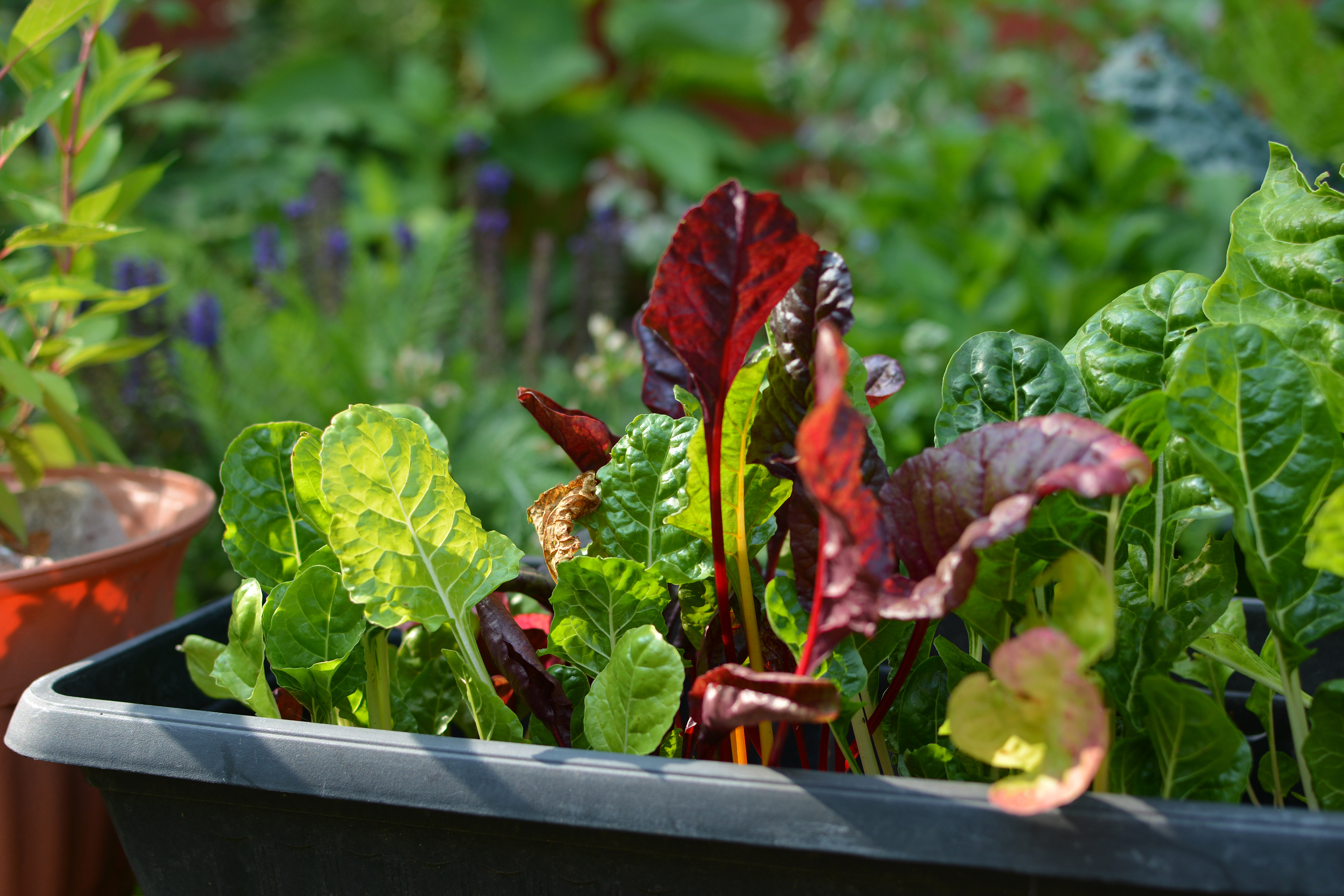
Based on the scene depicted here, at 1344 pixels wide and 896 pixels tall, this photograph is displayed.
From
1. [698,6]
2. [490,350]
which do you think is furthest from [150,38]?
[490,350]

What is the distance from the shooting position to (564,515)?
1.81 ft

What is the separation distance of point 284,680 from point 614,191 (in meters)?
2.36

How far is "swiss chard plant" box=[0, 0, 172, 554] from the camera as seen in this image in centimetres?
67

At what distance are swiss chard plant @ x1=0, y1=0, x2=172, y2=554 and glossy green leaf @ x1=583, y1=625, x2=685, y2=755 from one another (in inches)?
18.9

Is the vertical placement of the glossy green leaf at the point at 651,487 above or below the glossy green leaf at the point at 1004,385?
below

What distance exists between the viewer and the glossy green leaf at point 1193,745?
0.40 metres

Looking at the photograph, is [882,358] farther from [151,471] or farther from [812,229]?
[812,229]

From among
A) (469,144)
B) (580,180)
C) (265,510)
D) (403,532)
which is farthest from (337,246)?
(580,180)

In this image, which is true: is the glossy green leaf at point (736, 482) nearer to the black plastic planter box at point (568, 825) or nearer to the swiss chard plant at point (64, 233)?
the black plastic planter box at point (568, 825)

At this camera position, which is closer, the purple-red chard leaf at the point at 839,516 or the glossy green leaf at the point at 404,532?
the purple-red chard leaf at the point at 839,516

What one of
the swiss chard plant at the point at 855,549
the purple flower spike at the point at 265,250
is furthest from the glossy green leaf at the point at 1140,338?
the purple flower spike at the point at 265,250

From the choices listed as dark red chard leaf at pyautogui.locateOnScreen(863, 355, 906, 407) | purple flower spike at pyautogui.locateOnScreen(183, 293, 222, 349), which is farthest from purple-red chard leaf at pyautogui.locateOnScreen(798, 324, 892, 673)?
purple flower spike at pyautogui.locateOnScreen(183, 293, 222, 349)

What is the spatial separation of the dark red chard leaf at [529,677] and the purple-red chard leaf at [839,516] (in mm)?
164

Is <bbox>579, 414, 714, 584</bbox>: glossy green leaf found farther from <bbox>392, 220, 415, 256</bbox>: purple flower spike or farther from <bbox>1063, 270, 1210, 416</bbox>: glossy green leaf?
<bbox>392, 220, 415, 256</bbox>: purple flower spike
